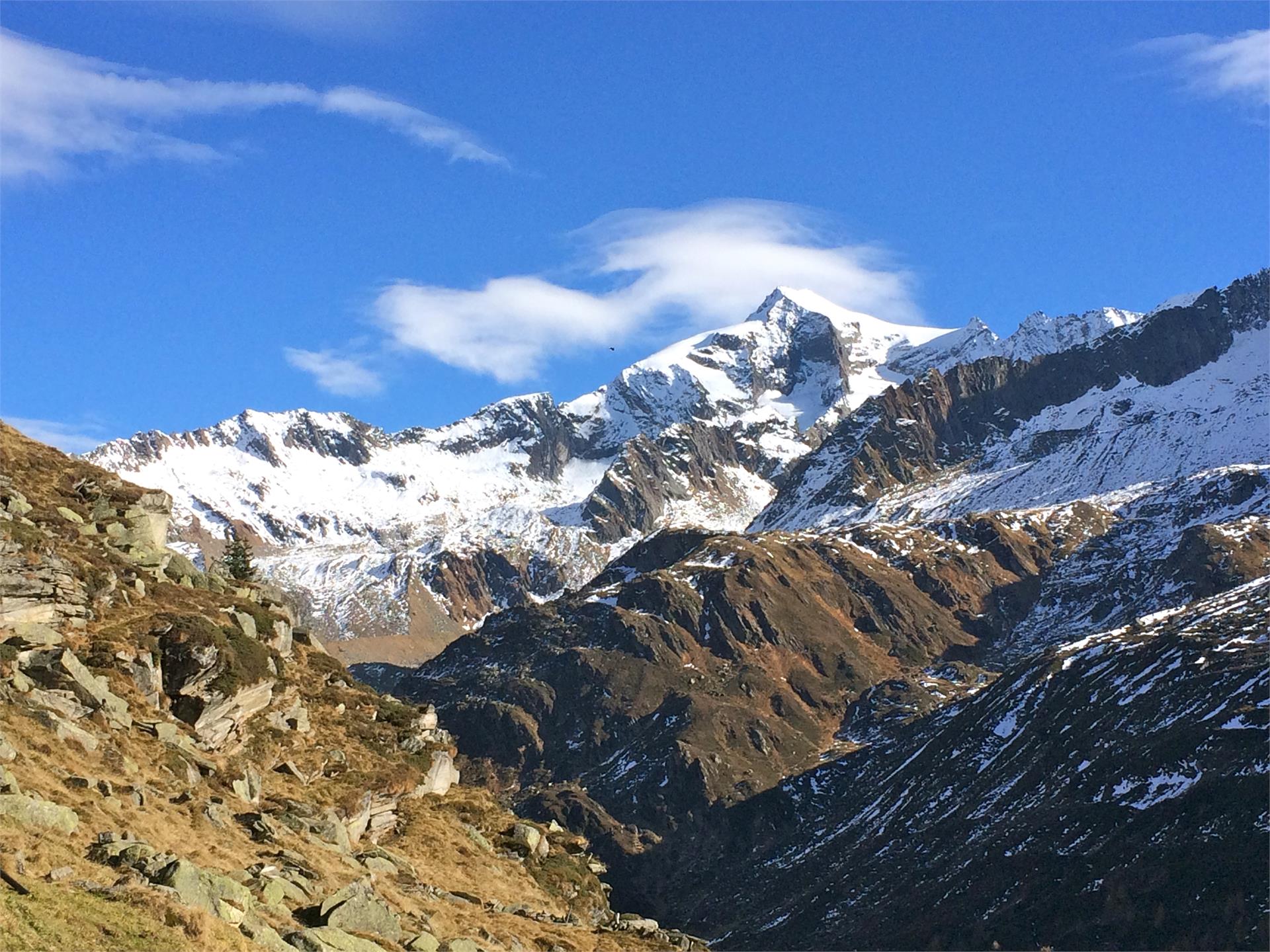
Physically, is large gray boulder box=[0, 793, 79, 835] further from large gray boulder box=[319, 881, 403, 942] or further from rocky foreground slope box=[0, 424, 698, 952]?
large gray boulder box=[319, 881, 403, 942]

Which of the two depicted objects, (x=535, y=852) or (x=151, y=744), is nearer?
(x=151, y=744)

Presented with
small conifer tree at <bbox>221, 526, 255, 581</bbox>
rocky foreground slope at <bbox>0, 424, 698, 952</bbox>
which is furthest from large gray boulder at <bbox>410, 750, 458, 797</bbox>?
small conifer tree at <bbox>221, 526, 255, 581</bbox>

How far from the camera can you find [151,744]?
71625 mm

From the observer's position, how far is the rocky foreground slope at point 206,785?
50.1 m

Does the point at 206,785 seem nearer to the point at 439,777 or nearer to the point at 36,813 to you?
the point at 36,813

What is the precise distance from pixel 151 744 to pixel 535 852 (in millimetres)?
27596

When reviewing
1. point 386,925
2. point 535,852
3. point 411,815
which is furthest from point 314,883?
point 535,852

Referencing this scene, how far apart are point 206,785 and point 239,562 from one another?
55100 millimetres

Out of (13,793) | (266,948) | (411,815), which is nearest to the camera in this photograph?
(266,948)

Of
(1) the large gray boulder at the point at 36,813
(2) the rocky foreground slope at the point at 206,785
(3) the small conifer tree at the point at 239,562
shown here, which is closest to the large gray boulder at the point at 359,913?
(2) the rocky foreground slope at the point at 206,785

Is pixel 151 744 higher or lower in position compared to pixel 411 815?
higher

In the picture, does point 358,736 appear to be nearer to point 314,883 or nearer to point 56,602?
point 56,602

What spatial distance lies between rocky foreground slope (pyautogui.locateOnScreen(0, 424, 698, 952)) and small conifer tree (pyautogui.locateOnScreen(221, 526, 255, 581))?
33.9ft

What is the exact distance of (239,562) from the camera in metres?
124
